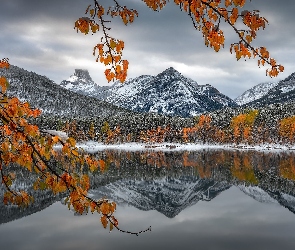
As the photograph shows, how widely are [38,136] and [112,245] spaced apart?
16866 millimetres

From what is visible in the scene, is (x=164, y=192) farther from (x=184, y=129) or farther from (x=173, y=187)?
(x=184, y=129)

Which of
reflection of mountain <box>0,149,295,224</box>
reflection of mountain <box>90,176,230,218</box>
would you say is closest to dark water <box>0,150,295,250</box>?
reflection of mountain <box>90,176,230,218</box>

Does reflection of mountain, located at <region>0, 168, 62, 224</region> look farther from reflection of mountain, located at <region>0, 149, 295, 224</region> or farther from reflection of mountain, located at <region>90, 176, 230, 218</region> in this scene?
reflection of mountain, located at <region>90, 176, 230, 218</region>

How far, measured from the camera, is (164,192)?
39.7 meters

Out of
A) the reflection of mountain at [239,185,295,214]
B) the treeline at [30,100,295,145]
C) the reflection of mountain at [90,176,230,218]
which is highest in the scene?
the treeline at [30,100,295,145]

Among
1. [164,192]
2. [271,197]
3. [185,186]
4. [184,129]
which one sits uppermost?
[184,129]

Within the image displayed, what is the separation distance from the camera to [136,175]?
52031 millimetres

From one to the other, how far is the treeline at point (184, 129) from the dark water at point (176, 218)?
102572 millimetres

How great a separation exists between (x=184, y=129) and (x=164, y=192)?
→ 118 m

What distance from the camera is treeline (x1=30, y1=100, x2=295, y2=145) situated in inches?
5679

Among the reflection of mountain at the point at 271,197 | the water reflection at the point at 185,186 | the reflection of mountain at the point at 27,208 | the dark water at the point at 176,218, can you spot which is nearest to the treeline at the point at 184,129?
the water reflection at the point at 185,186

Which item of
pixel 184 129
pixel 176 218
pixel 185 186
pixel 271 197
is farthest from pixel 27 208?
pixel 184 129

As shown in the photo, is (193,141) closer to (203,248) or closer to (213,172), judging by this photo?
(213,172)

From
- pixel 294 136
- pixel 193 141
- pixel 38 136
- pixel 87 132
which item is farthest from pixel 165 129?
pixel 38 136
